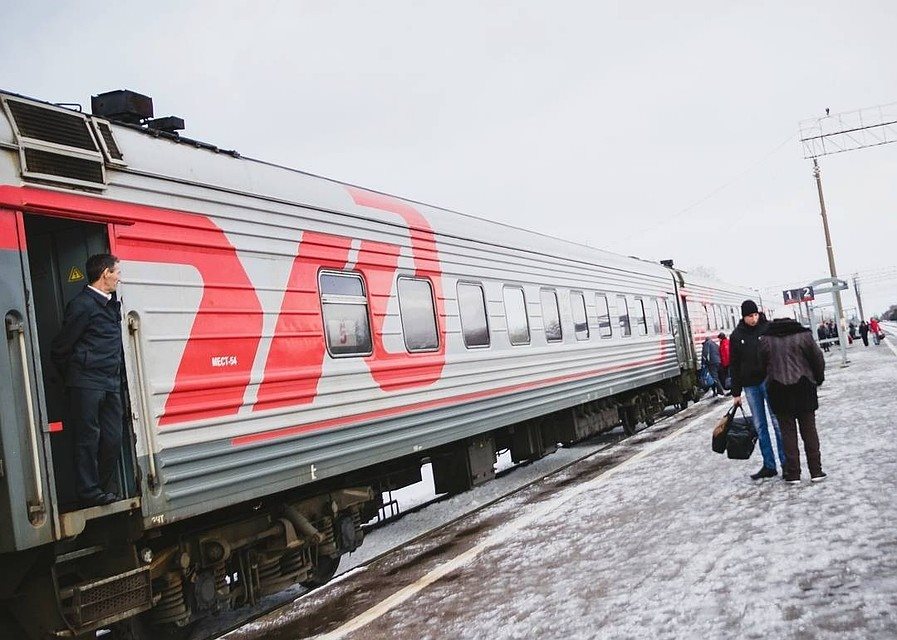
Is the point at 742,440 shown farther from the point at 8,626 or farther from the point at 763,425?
the point at 8,626

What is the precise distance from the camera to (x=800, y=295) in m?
23.3

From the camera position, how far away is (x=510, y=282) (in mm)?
10094

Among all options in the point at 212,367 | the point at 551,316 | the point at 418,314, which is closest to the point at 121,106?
the point at 212,367

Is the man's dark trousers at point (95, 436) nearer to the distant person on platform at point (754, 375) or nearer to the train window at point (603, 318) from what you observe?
the distant person on platform at point (754, 375)

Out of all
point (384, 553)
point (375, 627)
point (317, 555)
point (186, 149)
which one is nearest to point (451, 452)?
point (384, 553)

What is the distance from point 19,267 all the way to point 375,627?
9.75 feet

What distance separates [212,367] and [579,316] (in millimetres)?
7543

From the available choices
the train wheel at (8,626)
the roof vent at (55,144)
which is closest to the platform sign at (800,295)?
the roof vent at (55,144)

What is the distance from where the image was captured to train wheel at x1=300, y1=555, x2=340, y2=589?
6.72 metres

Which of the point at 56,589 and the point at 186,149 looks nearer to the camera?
the point at 56,589

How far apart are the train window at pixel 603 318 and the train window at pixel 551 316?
5.80ft

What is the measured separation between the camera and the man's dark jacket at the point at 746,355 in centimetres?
797

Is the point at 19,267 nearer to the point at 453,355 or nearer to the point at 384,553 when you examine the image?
the point at 384,553

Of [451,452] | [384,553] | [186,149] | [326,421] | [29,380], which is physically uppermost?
[186,149]
